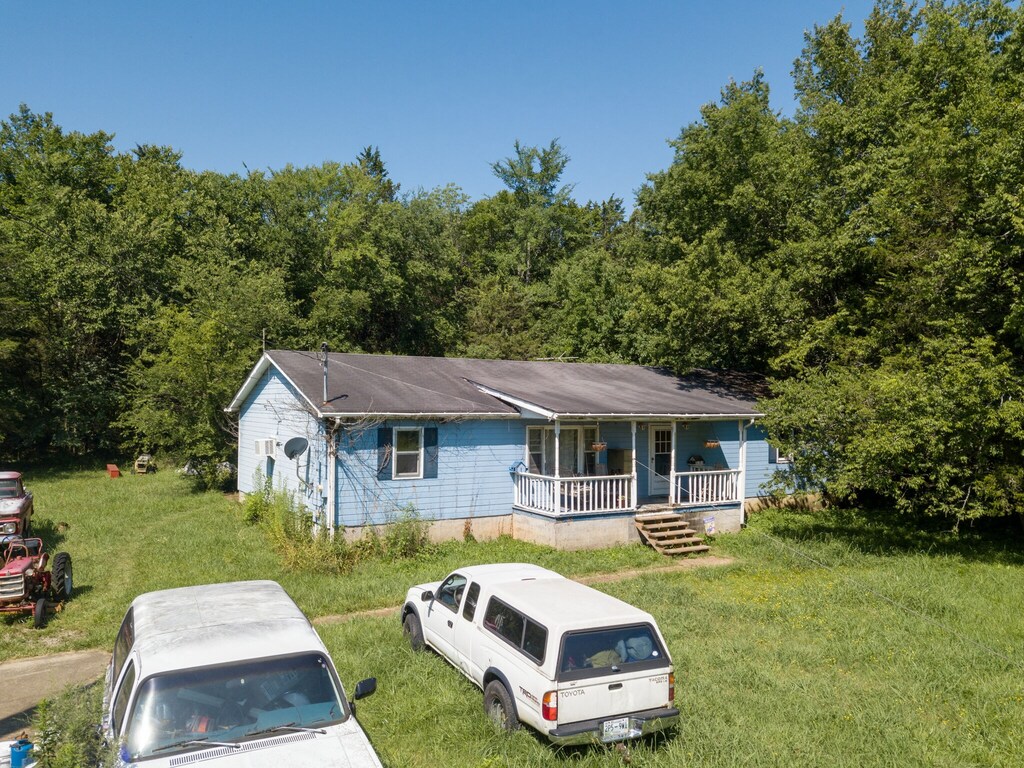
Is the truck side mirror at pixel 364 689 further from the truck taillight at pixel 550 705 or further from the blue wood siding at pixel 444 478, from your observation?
the blue wood siding at pixel 444 478

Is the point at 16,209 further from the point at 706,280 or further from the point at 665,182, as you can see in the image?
the point at 706,280

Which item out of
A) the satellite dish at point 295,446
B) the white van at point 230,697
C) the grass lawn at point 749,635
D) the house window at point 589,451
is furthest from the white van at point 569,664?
the house window at point 589,451

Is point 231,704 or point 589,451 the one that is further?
point 589,451

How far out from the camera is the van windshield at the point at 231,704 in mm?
4930

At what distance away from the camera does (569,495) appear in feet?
60.7

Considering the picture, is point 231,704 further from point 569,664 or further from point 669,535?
point 669,535

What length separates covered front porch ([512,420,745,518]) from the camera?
59.4 ft

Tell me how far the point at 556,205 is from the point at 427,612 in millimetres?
45602

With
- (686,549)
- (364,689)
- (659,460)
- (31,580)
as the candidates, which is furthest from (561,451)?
(364,689)

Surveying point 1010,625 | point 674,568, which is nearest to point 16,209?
point 674,568

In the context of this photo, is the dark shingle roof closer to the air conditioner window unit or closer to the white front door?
the white front door

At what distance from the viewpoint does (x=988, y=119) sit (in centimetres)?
1711

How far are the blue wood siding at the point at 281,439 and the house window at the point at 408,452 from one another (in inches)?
68.6

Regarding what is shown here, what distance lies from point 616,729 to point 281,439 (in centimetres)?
1493
